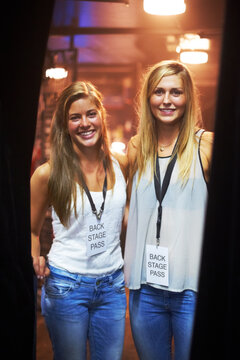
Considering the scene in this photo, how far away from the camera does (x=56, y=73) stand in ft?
14.9

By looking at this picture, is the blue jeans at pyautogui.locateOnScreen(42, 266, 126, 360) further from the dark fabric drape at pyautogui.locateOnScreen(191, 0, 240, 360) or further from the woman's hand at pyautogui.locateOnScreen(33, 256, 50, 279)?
the dark fabric drape at pyautogui.locateOnScreen(191, 0, 240, 360)

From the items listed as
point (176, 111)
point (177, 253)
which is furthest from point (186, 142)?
point (177, 253)

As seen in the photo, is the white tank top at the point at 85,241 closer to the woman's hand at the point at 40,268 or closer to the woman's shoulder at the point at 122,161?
the woman's hand at the point at 40,268

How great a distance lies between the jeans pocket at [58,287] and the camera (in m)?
1.95

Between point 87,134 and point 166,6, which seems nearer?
point 87,134

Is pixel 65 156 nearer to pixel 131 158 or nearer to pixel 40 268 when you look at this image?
pixel 131 158

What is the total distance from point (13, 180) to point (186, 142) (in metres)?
0.76

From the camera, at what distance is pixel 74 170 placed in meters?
2.06

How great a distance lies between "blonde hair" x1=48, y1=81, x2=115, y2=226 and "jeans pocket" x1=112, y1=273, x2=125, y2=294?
338 mm

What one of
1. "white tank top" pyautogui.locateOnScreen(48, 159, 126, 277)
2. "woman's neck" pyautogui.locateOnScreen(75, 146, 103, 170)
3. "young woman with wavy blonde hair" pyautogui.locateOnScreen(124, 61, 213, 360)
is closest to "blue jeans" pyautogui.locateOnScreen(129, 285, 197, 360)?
"young woman with wavy blonde hair" pyautogui.locateOnScreen(124, 61, 213, 360)

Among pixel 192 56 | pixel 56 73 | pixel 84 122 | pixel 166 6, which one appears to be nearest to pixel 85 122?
pixel 84 122

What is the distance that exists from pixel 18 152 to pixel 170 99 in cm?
70

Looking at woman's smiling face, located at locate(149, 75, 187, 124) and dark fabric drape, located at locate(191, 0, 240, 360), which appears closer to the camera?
dark fabric drape, located at locate(191, 0, 240, 360)

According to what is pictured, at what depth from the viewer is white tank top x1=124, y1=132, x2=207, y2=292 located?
1.90 m
